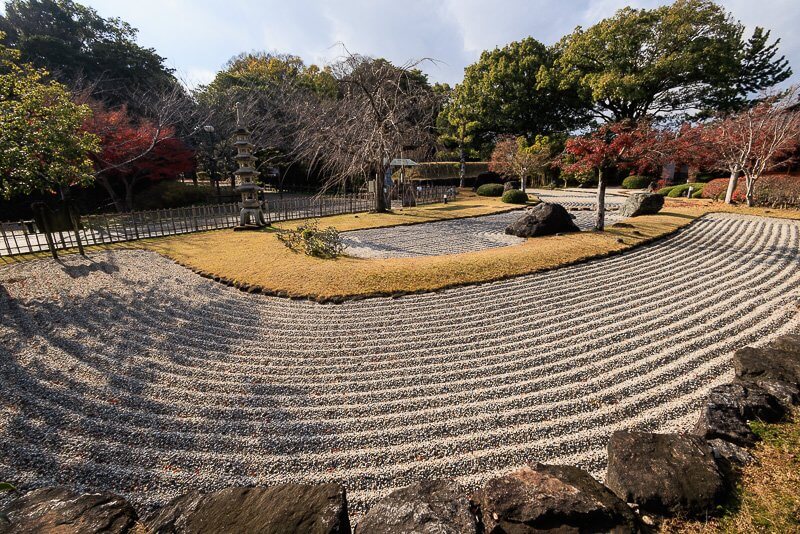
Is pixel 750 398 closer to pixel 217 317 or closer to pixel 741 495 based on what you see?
pixel 741 495

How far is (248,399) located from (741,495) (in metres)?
4.43

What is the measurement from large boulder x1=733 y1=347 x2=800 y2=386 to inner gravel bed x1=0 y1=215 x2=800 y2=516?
38 cm

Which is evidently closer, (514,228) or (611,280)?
(611,280)

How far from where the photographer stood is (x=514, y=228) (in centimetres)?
1316

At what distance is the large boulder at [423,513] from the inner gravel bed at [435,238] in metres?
8.74

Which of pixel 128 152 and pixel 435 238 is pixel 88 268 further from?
pixel 128 152

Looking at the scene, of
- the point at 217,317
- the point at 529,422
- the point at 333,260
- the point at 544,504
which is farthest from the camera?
the point at 333,260

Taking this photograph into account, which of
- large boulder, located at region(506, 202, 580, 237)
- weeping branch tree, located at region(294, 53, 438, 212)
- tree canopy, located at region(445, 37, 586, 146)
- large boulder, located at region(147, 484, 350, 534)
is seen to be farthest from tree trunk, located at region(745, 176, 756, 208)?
large boulder, located at region(147, 484, 350, 534)

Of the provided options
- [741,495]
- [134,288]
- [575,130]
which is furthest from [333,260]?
[575,130]

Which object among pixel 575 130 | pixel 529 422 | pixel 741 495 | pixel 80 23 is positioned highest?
pixel 80 23

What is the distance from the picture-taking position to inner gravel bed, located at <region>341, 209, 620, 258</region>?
11.4 metres

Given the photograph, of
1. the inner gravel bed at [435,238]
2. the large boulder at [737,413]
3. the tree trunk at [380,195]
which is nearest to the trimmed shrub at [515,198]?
the inner gravel bed at [435,238]

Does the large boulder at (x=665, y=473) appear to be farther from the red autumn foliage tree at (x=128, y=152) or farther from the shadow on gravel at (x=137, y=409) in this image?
the red autumn foliage tree at (x=128, y=152)

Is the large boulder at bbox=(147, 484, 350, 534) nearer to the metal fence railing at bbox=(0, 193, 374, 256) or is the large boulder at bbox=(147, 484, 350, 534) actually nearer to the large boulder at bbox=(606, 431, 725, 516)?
the large boulder at bbox=(606, 431, 725, 516)
